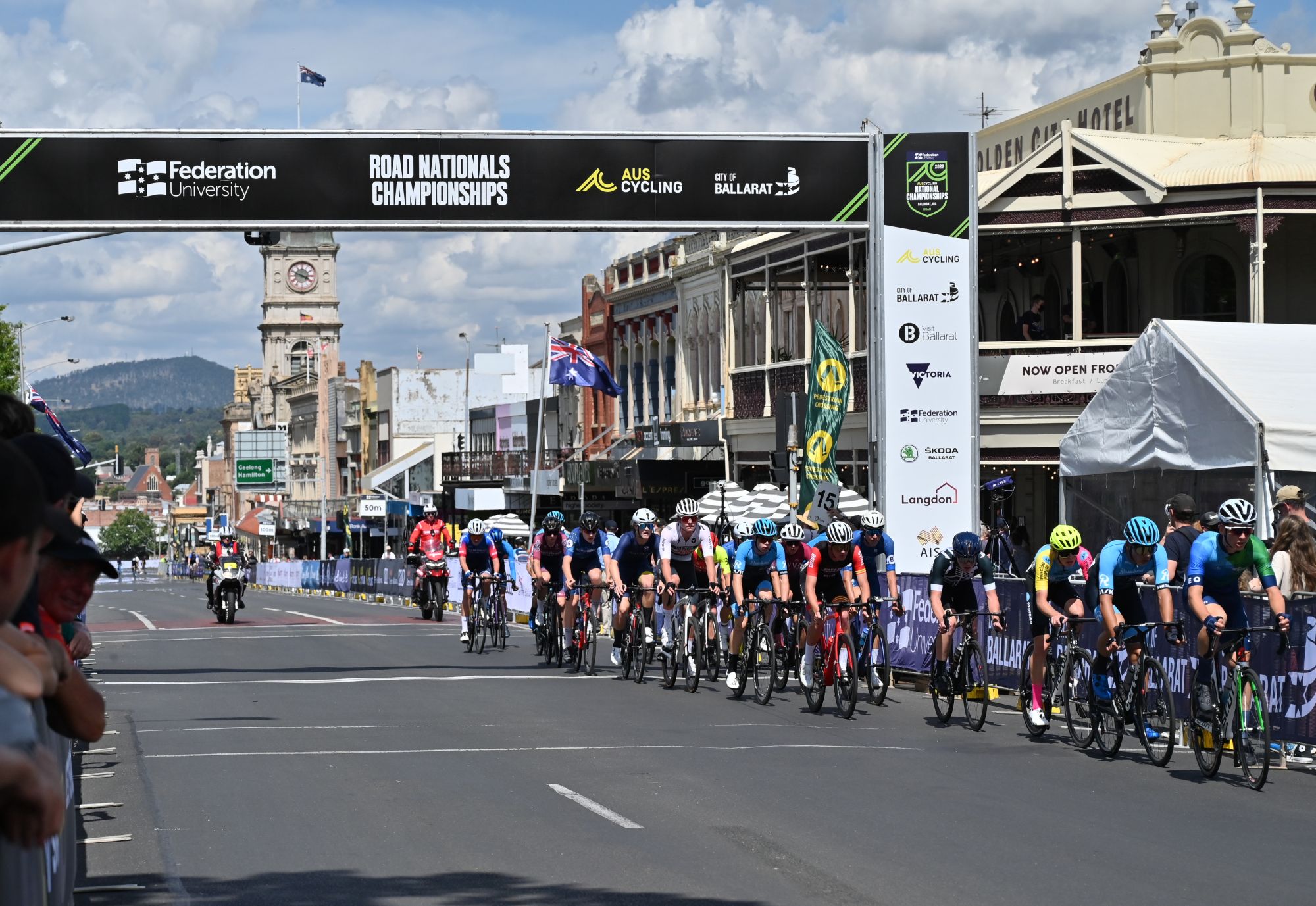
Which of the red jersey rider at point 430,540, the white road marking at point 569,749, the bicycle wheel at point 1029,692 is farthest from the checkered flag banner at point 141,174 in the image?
the bicycle wheel at point 1029,692

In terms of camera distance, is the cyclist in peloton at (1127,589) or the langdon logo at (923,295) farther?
the langdon logo at (923,295)

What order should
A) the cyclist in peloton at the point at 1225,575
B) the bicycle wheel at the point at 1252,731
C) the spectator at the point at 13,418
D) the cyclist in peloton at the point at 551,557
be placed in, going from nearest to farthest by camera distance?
the spectator at the point at 13,418 → the bicycle wheel at the point at 1252,731 → the cyclist in peloton at the point at 1225,575 → the cyclist in peloton at the point at 551,557

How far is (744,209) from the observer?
928 inches

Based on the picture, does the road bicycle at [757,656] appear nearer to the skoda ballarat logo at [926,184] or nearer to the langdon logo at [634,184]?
the langdon logo at [634,184]

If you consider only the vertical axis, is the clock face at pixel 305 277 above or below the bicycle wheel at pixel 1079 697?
above

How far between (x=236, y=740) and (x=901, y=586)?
8673mm

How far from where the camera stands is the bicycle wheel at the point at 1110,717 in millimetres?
13227

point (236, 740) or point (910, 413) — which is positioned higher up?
point (910, 413)

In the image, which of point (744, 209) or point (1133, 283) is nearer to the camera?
point (744, 209)

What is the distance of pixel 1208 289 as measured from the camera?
31172 millimetres

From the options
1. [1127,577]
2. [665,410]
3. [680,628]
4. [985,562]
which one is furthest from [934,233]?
[665,410]

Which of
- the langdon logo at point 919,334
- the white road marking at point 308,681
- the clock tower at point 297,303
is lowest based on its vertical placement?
the white road marking at point 308,681

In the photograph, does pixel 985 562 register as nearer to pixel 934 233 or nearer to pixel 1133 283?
pixel 934 233

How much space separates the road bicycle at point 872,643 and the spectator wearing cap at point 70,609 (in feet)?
36.2
